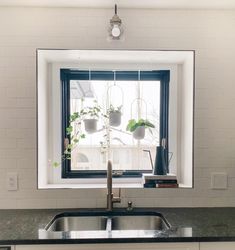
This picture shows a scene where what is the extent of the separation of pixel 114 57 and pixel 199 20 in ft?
2.22

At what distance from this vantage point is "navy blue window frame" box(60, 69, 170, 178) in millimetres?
2426

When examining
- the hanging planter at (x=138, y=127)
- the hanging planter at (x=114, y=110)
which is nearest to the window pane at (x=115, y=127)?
the hanging planter at (x=114, y=110)

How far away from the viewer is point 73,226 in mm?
1948

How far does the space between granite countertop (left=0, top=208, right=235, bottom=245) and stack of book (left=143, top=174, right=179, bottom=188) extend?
17 centimetres

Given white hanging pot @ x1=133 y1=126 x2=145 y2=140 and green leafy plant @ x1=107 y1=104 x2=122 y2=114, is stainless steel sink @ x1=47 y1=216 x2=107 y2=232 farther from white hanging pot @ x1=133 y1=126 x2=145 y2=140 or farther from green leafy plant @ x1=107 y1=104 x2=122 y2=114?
green leafy plant @ x1=107 y1=104 x2=122 y2=114

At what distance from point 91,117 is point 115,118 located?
0.69ft

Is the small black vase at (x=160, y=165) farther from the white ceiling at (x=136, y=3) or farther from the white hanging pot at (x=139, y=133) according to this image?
the white ceiling at (x=136, y=3)

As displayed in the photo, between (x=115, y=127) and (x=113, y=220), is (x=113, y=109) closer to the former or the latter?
(x=115, y=127)

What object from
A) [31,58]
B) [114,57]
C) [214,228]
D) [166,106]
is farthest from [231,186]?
[31,58]

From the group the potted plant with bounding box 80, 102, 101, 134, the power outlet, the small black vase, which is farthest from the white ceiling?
the power outlet

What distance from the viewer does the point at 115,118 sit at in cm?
A: 235

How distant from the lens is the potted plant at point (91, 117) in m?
2.35

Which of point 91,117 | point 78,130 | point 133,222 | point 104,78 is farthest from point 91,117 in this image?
point 133,222

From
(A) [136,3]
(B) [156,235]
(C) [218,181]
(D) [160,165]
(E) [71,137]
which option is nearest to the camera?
(B) [156,235]
